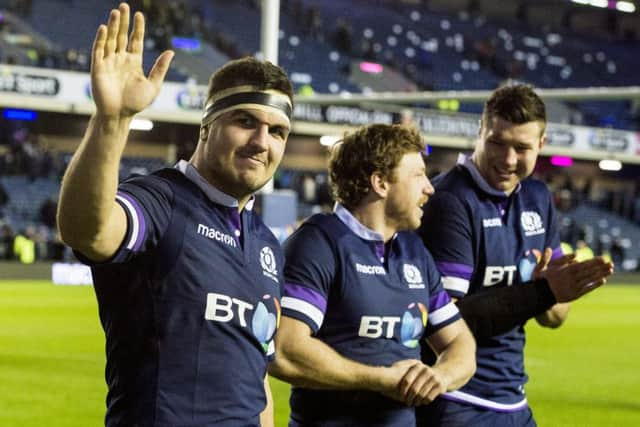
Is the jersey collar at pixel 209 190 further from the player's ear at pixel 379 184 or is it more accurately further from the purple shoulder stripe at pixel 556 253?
the purple shoulder stripe at pixel 556 253

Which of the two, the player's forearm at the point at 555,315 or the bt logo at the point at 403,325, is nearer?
the bt logo at the point at 403,325

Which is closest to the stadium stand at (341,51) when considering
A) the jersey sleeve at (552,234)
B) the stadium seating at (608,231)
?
the stadium seating at (608,231)

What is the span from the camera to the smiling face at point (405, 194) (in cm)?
352

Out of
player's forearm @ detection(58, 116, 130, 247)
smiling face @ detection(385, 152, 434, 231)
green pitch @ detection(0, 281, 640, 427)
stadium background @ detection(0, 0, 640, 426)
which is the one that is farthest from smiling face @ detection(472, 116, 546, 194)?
stadium background @ detection(0, 0, 640, 426)

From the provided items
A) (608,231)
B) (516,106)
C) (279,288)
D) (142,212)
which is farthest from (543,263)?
(608,231)

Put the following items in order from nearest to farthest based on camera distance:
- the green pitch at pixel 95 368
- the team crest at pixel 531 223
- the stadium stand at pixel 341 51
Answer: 1. the team crest at pixel 531 223
2. the green pitch at pixel 95 368
3. the stadium stand at pixel 341 51

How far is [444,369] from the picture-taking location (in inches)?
133

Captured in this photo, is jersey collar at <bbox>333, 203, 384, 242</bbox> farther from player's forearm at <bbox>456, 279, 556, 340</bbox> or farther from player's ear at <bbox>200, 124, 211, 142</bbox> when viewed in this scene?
player's ear at <bbox>200, 124, 211, 142</bbox>

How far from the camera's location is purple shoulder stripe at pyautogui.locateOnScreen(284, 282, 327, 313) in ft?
10.8

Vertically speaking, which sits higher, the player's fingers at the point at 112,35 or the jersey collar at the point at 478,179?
the player's fingers at the point at 112,35

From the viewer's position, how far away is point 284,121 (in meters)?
2.96

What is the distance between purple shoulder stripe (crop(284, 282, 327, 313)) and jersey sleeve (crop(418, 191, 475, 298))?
770 mm

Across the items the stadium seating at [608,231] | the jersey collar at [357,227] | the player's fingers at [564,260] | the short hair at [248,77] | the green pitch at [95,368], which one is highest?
the short hair at [248,77]

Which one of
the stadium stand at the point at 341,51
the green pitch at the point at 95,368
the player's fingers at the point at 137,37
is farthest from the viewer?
Answer: the stadium stand at the point at 341,51
